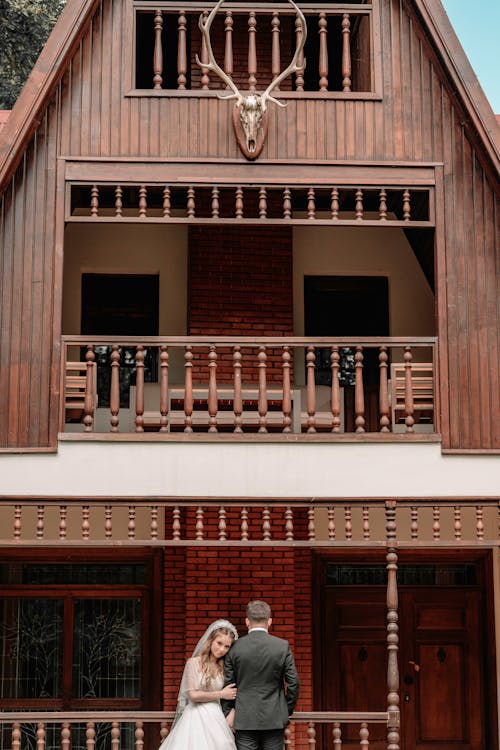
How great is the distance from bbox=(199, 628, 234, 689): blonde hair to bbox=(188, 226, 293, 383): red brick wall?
13.2 feet

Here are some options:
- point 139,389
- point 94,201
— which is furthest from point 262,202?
point 139,389

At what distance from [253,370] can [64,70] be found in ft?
13.3

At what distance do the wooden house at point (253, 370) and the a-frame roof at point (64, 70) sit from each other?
0.02m

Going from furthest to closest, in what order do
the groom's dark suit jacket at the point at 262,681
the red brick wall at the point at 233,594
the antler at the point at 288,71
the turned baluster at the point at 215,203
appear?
the red brick wall at the point at 233,594 < the turned baluster at the point at 215,203 < the antler at the point at 288,71 < the groom's dark suit jacket at the point at 262,681

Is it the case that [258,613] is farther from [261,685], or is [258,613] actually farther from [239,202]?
[239,202]

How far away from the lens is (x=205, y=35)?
1046 cm

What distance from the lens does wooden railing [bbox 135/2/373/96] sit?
36.3 ft

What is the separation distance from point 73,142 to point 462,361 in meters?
4.19

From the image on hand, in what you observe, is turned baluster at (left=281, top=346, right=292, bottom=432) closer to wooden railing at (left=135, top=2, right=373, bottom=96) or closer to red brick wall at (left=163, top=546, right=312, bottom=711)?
red brick wall at (left=163, top=546, right=312, bottom=711)

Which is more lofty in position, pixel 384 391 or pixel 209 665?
pixel 384 391

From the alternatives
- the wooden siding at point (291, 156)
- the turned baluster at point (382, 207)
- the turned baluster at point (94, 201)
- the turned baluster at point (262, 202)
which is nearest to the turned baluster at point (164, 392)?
the wooden siding at point (291, 156)

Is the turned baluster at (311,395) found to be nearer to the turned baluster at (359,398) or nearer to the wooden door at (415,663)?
the turned baluster at (359,398)

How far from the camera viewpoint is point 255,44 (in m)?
12.5

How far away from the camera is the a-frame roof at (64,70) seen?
10.8 meters
